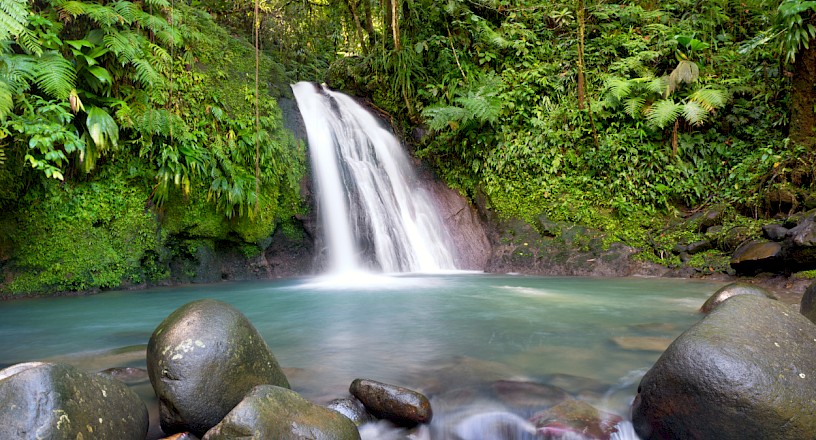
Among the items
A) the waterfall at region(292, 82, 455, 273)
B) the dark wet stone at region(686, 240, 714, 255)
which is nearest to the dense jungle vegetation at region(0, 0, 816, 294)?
the dark wet stone at region(686, 240, 714, 255)

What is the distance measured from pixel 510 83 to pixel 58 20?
7.94m

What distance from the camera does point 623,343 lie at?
4.40 meters

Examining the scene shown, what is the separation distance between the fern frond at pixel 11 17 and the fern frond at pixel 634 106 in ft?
30.4

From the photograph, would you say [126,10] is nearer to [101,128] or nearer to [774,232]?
[101,128]

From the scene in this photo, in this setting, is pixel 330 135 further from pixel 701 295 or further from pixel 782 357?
pixel 782 357

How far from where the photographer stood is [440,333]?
4.96 metres

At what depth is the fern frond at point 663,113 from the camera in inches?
361

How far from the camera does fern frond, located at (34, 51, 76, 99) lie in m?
6.07

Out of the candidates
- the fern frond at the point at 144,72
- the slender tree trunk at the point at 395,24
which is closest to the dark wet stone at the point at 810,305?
the fern frond at the point at 144,72

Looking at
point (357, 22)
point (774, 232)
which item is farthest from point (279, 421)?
point (357, 22)

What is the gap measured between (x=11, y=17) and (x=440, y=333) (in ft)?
18.2

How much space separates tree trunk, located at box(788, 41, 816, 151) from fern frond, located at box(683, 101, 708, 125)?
4.41 ft

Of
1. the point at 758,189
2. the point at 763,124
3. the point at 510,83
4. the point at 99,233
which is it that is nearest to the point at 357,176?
the point at 510,83

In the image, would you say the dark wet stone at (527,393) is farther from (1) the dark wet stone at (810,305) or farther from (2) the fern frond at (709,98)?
(2) the fern frond at (709,98)
